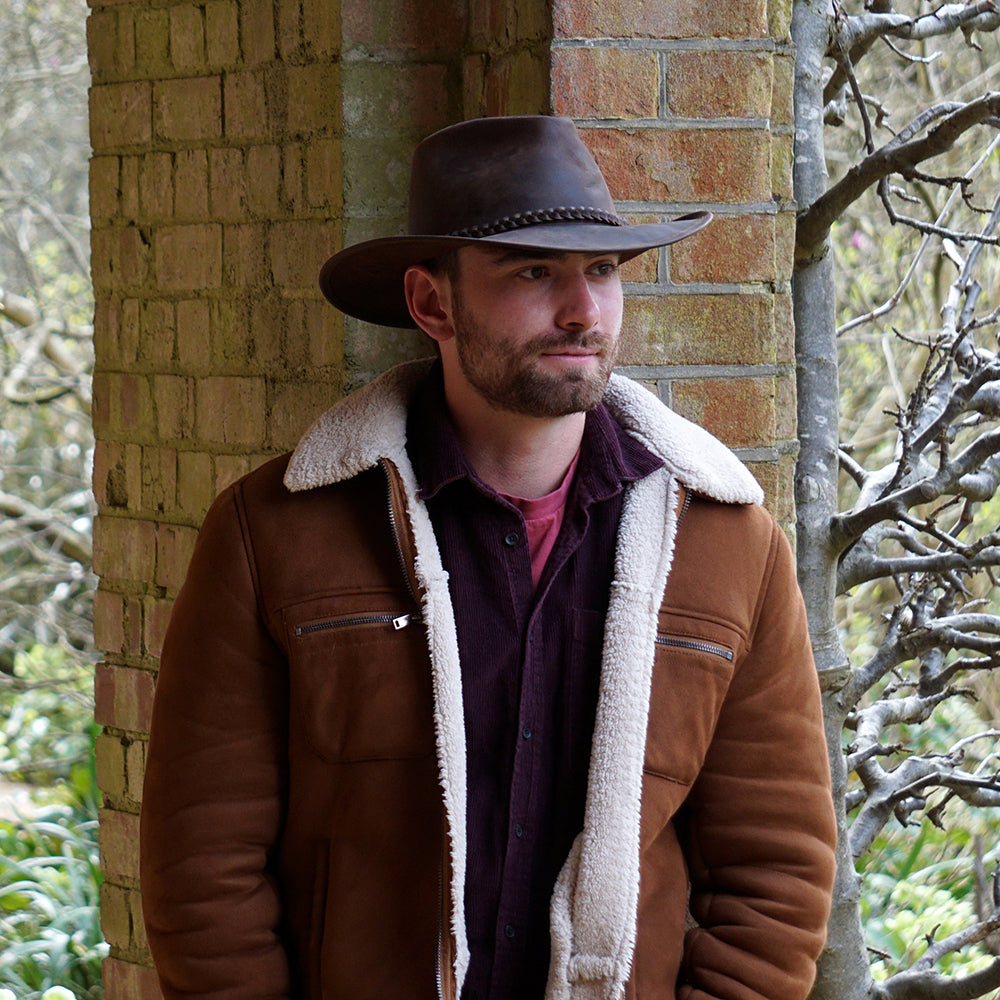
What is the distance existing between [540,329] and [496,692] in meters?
0.48

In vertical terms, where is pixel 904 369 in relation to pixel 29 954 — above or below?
Answer: above

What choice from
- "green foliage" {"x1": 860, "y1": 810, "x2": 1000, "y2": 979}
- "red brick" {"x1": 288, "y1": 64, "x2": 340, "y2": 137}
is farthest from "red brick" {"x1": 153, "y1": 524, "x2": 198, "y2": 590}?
"green foliage" {"x1": 860, "y1": 810, "x2": 1000, "y2": 979}

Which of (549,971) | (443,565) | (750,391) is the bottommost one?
(549,971)

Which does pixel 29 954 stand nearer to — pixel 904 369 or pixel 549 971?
pixel 549 971

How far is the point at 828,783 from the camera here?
1803 mm

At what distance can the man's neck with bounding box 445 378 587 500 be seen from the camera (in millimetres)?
1773

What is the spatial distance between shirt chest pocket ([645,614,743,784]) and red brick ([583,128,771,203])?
0.71 metres

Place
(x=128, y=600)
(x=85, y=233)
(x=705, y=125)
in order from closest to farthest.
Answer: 1. (x=705, y=125)
2. (x=128, y=600)
3. (x=85, y=233)

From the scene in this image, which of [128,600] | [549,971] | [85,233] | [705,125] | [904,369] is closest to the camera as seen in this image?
[549,971]

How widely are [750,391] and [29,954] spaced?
3.04 m

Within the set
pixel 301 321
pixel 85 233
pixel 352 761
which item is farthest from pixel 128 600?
pixel 85 233

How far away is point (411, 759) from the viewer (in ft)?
5.52

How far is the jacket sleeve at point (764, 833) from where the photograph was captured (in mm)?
1728

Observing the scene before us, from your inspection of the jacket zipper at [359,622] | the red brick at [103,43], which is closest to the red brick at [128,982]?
the jacket zipper at [359,622]
